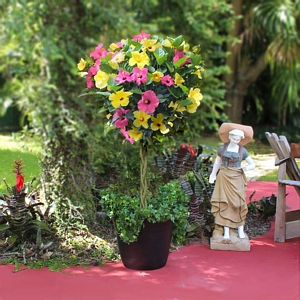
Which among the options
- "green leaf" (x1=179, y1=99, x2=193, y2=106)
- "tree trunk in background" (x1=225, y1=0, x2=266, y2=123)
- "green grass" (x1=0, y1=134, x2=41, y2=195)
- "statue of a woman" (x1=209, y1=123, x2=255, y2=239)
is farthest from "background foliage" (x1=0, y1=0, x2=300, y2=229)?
"green leaf" (x1=179, y1=99, x2=193, y2=106)

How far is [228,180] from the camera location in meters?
4.87

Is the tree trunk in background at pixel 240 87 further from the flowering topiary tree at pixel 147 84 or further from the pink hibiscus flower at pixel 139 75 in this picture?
the pink hibiscus flower at pixel 139 75

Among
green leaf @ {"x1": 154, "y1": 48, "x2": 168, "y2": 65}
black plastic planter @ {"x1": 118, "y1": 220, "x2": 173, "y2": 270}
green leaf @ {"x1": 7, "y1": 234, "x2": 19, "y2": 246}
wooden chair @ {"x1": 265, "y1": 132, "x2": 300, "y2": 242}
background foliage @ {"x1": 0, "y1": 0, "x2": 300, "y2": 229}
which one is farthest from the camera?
background foliage @ {"x1": 0, "y1": 0, "x2": 300, "y2": 229}

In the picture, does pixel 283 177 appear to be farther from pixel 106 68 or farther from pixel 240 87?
pixel 240 87

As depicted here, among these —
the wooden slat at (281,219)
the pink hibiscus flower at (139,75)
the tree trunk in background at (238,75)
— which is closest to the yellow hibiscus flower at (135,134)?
the pink hibiscus flower at (139,75)

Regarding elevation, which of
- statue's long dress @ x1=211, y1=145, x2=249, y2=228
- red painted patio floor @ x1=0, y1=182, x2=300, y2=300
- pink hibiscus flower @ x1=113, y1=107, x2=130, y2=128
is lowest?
red painted patio floor @ x1=0, y1=182, x2=300, y2=300

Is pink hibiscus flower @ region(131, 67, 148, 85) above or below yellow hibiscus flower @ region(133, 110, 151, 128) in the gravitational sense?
above

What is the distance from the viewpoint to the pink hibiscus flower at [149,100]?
3801mm

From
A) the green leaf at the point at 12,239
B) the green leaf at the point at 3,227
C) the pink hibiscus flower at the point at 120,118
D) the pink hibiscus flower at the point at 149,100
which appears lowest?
the green leaf at the point at 12,239

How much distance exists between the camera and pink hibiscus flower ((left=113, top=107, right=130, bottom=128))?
3.93 m

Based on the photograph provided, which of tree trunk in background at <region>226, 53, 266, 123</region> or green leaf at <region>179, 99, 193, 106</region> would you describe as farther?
tree trunk in background at <region>226, 53, 266, 123</region>

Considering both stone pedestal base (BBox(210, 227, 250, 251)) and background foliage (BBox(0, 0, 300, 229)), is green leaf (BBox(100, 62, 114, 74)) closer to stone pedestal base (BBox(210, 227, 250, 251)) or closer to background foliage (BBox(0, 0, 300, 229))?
background foliage (BBox(0, 0, 300, 229))

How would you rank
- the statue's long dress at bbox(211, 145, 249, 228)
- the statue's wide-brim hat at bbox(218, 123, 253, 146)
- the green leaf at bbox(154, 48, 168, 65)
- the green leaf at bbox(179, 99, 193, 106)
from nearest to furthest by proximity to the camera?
1. the green leaf at bbox(154, 48, 168, 65)
2. the green leaf at bbox(179, 99, 193, 106)
3. the statue's wide-brim hat at bbox(218, 123, 253, 146)
4. the statue's long dress at bbox(211, 145, 249, 228)

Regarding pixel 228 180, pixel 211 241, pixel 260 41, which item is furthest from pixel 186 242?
pixel 260 41
